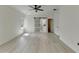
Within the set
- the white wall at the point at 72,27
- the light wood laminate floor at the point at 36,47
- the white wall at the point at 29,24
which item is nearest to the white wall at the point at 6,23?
the light wood laminate floor at the point at 36,47

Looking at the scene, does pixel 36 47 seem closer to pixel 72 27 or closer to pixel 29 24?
pixel 72 27

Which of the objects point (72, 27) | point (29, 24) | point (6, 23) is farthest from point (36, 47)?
point (29, 24)

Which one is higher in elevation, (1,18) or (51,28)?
(1,18)

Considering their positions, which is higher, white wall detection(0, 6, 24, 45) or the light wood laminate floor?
white wall detection(0, 6, 24, 45)

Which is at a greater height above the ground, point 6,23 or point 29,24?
point 6,23

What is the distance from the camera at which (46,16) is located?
16312mm

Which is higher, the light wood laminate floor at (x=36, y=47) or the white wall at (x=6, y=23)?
the white wall at (x=6, y=23)

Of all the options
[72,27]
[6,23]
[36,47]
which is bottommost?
[36,47]

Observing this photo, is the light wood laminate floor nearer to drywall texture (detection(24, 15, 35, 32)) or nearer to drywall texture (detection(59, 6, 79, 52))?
drywall texture (detection(59, 6, 79, 52))

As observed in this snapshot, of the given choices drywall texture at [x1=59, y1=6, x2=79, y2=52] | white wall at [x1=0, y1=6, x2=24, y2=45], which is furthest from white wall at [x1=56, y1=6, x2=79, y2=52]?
white wall at [x1=0, y1=6, x2=24, y2=45]

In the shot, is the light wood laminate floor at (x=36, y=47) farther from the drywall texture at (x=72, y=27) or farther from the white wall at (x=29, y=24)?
the white wall at (x=29, y=24)
